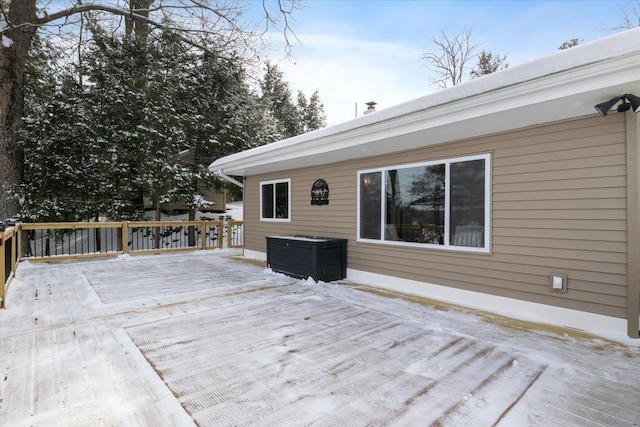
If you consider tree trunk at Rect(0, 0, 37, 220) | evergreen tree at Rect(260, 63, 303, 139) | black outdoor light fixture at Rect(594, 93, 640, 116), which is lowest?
black outdoor light fixture at Rect(594, 93, 640, 116)

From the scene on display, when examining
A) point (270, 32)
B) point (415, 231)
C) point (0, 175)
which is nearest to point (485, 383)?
point (415, 231)

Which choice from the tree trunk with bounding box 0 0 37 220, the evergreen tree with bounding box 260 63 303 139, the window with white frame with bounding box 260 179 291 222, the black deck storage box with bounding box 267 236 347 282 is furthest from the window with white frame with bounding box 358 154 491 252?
the evergreen tree with bounding box 260 63 303 139

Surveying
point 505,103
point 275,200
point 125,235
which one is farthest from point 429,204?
point 125,235

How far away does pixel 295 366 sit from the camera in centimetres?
243

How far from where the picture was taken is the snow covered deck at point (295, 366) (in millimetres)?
1862

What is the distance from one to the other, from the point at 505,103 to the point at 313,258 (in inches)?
132

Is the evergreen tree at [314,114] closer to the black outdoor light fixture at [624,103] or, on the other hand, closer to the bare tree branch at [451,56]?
the bare tree branch at [451,56]

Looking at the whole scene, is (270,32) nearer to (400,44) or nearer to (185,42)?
(185,42)

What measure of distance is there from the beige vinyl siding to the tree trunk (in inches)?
374

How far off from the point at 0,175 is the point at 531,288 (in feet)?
36.1

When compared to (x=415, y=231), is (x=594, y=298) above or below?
below

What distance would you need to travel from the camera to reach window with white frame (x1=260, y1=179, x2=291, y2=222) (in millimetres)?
7102

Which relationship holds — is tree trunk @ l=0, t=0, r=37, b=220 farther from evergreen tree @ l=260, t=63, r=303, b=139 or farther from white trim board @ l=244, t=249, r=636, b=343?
evergreen tree @ l=260, t=63, r=303, b=139

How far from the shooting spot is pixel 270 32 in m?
9.50
